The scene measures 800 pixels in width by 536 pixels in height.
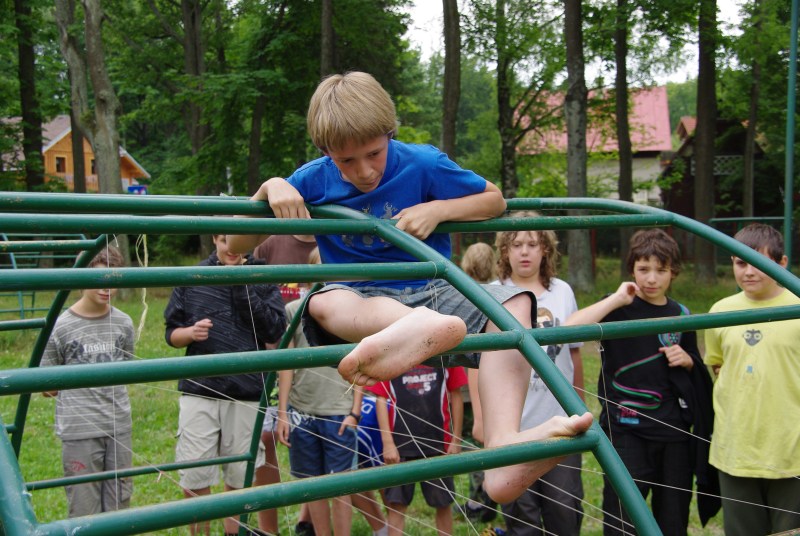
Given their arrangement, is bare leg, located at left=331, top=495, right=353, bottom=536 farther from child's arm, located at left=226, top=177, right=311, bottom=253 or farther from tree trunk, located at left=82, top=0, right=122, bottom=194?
tree trunk, located at left=82, top=0, right=122, bottom=194

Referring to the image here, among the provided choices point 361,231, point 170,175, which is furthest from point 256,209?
point 170,175

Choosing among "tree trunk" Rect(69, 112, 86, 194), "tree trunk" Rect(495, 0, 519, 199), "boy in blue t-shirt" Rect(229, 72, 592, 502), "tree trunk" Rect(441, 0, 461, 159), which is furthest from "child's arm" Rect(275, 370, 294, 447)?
"tree trunk" Rect(69, 112, 86, 194)

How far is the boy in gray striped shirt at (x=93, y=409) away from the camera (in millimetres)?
3613

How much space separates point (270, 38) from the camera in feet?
52.9

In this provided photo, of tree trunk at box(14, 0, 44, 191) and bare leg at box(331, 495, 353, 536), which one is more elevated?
tree trunk at box(14, 0, 44, 191)

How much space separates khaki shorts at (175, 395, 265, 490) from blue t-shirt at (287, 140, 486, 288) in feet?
5.30

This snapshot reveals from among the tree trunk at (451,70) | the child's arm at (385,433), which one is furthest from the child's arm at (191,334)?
the tree trunk at (451,70)

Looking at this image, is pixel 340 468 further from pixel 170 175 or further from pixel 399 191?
pixel 170 175

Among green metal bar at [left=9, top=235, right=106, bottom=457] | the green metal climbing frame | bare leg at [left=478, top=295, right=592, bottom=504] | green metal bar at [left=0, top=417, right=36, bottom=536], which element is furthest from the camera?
green metal bar at [left=9, top=235, right=106, bottom=457]

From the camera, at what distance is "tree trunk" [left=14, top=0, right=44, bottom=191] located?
1819cm

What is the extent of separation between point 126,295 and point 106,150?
240cm

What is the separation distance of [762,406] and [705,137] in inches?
501

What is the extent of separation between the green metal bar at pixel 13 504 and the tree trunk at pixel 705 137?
43.9 feet

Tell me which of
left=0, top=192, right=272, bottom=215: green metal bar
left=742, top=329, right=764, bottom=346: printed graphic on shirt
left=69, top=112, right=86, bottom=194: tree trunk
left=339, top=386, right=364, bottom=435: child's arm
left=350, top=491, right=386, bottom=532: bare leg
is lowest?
left=350, top=491, right=386, bottom=532: bare leg
